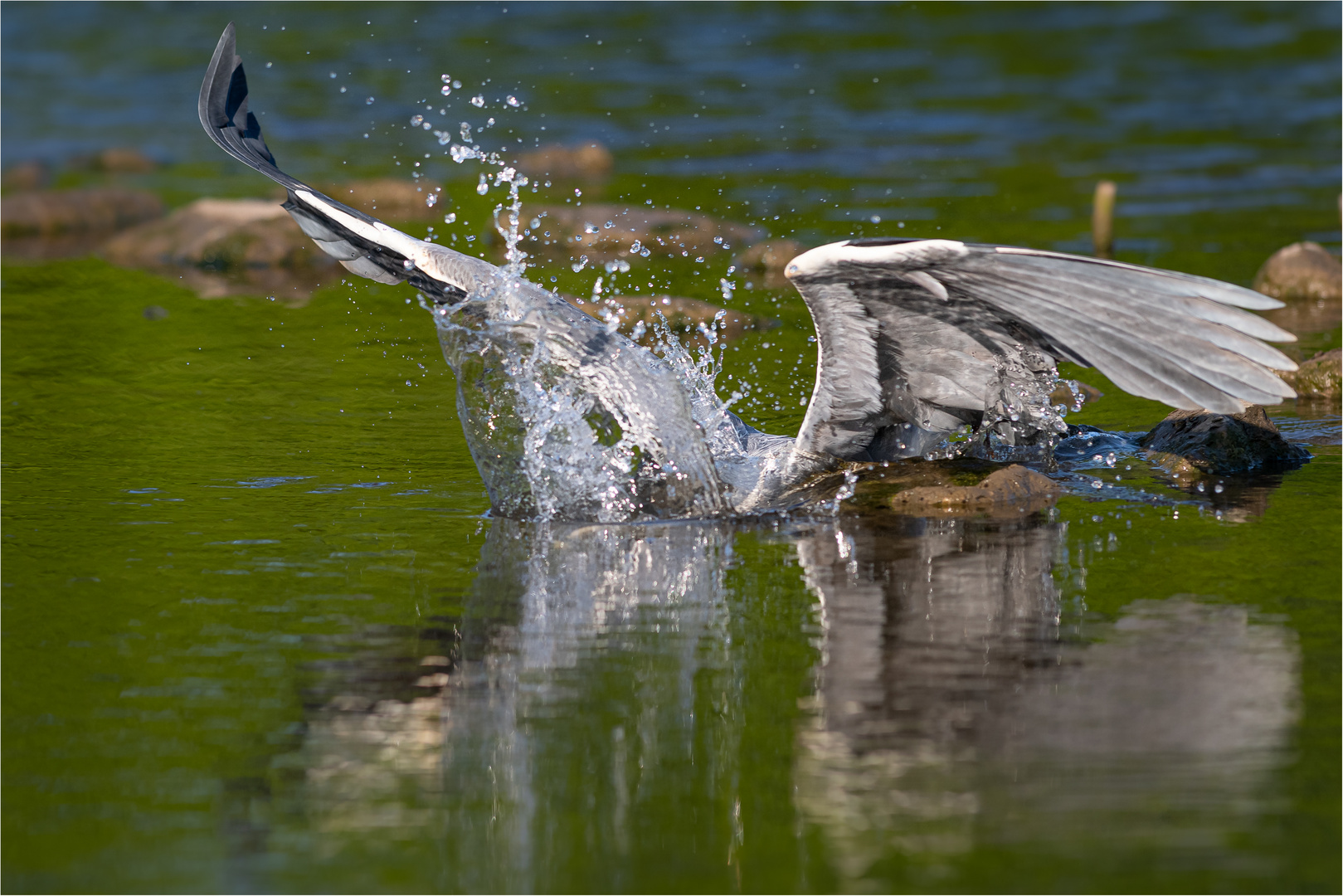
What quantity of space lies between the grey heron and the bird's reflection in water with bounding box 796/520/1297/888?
102 centimetres

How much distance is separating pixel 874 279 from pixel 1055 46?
77.6ft

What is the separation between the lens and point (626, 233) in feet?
54.0

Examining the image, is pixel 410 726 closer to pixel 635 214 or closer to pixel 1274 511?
pixel 1274 511

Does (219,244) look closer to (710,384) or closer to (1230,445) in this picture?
(710,384)

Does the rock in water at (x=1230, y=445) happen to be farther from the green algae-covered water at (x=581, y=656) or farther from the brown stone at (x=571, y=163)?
the brown stone at (x=571, y=163)

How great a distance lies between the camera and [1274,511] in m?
7.73

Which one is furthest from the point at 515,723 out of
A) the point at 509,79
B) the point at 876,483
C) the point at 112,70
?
the point at 112,70

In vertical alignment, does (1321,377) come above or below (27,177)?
below

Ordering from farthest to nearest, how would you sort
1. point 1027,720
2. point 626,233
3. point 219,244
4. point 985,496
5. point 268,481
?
point 219,244, point 626,233, point 268,481, point 985,496, point 1027,720

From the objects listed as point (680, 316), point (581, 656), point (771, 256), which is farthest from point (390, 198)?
point (581, 656)

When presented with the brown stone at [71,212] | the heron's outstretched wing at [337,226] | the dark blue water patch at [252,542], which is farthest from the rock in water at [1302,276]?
the brown stone at [71,212]

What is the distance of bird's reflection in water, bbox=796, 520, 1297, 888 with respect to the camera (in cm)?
476

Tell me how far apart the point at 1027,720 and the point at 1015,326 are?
2387mm

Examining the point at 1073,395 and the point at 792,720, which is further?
the point at 1073,395
